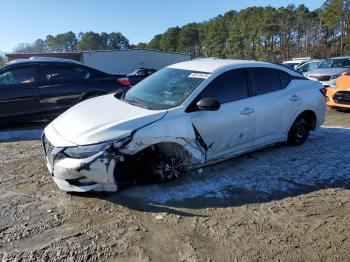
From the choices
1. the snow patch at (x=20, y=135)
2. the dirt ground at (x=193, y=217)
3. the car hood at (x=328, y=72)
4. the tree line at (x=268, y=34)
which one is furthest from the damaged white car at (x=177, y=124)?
the tree line at (x=268, y=34)

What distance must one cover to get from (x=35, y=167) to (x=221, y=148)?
2.74 metres

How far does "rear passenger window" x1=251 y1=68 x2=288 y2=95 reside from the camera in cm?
588

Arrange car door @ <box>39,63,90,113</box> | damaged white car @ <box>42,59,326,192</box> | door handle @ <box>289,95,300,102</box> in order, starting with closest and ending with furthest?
damaged white car @ <box>42,59,326,192</box>, door handle @ <box>289,95,300,102</box>, car door @ <box>39,63,90,113</box>

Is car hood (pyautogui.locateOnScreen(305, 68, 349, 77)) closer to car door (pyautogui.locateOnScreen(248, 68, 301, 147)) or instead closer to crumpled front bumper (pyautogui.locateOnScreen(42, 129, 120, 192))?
car door (pyautogui.locateOnScreen(248, 68, 301, 147))

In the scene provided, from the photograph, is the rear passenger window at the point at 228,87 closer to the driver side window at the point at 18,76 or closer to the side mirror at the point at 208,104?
the side mirror at the point at 208,104

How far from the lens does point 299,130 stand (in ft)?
22.0

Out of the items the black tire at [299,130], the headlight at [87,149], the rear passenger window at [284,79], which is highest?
the rear passenger window at [284,79]

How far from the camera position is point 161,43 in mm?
106500

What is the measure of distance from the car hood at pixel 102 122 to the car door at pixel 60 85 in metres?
3.55

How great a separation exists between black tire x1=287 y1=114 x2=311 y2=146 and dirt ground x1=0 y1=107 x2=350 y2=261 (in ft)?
2.95

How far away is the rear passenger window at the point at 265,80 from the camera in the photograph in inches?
231

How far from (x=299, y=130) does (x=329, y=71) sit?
305 inches

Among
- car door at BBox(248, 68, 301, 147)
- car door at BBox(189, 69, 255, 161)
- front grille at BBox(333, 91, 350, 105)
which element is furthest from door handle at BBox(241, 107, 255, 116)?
front grille at BBox(333, 91, 350, 105)

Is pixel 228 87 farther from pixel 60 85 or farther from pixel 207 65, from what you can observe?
pixel 60 85
